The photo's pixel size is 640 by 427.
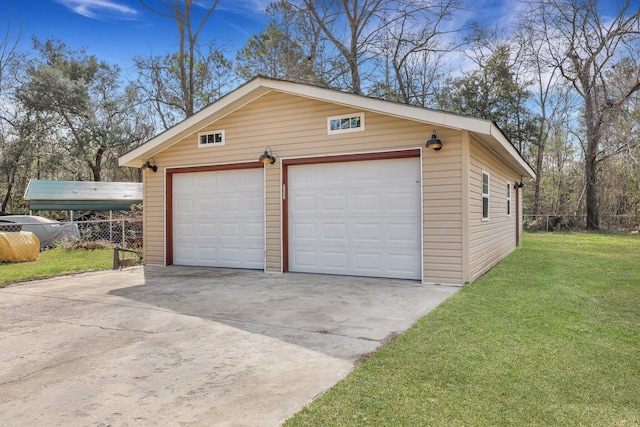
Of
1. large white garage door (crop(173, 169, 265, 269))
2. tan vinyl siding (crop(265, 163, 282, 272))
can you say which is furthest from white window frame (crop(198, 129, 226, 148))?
tan vinyl siding (crop(265, 163, 282, 272))

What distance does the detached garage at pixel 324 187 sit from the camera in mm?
6160

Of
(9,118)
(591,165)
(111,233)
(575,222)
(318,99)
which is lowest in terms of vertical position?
(111,233)

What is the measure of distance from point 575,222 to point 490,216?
50.0 ft

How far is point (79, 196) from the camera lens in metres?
17.5

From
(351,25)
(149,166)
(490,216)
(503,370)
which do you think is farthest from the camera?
Answer: (351,25)

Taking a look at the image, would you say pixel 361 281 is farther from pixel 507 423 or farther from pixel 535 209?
pixel 535 209

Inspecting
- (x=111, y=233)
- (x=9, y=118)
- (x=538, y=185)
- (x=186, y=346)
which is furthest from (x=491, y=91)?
(x=9, y=118)

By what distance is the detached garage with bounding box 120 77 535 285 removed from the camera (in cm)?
616

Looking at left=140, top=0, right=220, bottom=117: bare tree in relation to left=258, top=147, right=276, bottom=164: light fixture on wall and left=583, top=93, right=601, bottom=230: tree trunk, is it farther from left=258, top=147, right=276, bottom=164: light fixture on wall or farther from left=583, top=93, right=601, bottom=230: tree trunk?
left=583, top=93, right=601, bottom=230: tree trunk

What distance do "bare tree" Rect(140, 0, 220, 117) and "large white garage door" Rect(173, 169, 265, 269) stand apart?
395 inches

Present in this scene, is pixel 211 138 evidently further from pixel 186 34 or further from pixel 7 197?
pixel 7 197

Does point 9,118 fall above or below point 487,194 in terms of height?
above

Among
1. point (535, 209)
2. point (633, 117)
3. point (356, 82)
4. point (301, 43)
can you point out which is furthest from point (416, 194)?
point (535, 209)

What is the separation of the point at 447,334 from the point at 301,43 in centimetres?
1515
